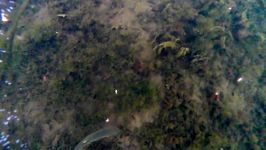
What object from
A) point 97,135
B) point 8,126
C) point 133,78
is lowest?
point 8,126

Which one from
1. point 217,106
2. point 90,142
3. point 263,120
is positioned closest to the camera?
point 90,142

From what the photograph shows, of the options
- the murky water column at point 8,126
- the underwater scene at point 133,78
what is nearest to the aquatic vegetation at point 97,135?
the underwater scene at point 133,78

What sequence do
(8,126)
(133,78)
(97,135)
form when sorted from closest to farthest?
(97,135) < (133,78) < (8,126)

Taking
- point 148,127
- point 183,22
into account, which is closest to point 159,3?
point 183,22

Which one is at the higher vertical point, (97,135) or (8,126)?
(97,135)

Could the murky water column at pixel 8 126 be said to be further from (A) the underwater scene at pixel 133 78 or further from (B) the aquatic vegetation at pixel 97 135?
(B) the aquatic vegetation at pixel 97 135

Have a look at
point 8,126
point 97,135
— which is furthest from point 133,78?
point 8,126

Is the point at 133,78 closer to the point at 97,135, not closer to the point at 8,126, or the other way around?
the point at 97,135

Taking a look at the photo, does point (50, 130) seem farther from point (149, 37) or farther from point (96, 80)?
point (149, 37)
